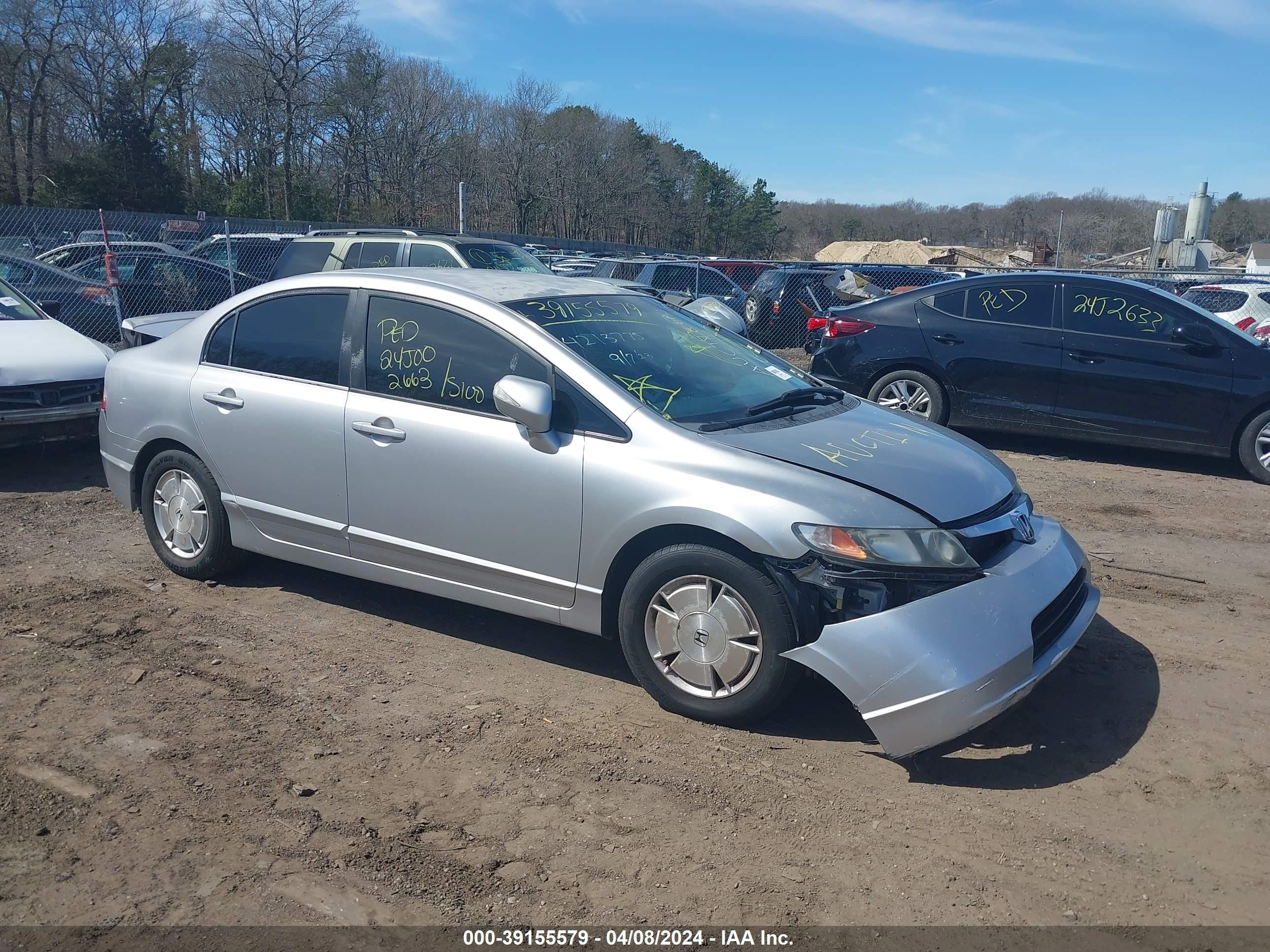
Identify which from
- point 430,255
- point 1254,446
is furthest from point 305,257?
point 1254,446

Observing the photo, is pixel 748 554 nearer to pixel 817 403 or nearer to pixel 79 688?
pixel 817 403

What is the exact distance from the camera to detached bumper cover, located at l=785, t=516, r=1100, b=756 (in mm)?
3283

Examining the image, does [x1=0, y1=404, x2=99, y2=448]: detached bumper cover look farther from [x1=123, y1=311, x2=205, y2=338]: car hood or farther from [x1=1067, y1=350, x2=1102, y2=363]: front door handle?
[x1=1067, y1=350, x2=1102, y2=363]: front door handle

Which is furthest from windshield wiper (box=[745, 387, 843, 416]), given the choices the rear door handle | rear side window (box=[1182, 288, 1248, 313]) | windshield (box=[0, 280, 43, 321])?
rear side window (box=[1182, 288, 1248, 313])

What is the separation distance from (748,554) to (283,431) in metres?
2.48

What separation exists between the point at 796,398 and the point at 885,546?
4.28 feet

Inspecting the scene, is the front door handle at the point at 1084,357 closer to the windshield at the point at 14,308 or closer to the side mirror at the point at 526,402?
the side mirror at the point at 526,402

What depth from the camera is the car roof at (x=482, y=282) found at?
453 cm

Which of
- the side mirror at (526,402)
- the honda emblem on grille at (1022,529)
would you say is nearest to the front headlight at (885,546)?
the honda emblem on grille at (1022,529)

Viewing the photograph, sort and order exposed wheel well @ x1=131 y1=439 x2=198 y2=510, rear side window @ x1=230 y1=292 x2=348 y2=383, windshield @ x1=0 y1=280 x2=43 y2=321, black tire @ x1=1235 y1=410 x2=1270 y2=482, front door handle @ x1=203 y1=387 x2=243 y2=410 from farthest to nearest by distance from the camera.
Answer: windshield @ x1=0 y1=280 x2=43 y2=321 → black tire @ x1=1235 y1=410 x2=1270 y2=482 → exposed wheel well @ x1=131 y1=439 x2=198 y2=510 → front door handle @ x1=203 y1=387 x2=243 y2=410 → rear side window @ x1=230 y1=292 x2=348 y2=383

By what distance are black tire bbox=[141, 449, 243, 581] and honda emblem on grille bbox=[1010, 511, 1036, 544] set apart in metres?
3.83

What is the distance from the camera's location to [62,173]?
39406mm

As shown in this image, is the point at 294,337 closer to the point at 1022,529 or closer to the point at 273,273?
the point at 1022,529

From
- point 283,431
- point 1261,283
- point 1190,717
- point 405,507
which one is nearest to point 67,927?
point 405,507
